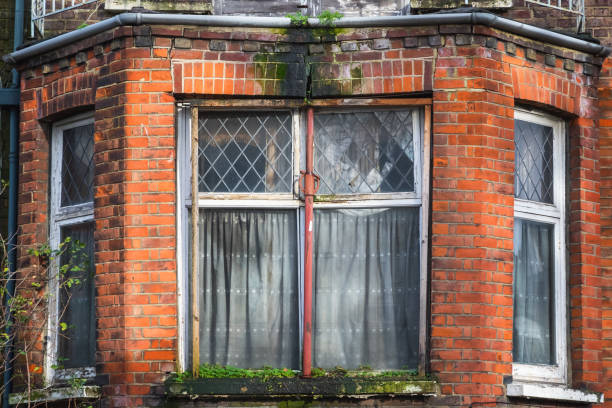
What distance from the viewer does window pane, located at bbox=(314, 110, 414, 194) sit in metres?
9.75

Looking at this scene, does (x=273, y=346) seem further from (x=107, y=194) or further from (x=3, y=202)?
(x=3, y=202)

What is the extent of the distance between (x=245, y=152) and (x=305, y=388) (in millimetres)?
1925

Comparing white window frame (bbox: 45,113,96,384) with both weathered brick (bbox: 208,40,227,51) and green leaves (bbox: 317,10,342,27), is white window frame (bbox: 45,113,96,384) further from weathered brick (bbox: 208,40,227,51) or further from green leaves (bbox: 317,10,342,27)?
green leaves (bbox: 317,10,342,27)

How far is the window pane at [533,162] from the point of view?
33.1ft

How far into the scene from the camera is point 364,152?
9.81m

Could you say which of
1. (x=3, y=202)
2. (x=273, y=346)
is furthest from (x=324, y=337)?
(x=3, y=202)

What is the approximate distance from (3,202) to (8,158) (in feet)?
1.28

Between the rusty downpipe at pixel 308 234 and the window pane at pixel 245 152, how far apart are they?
0.16 meters

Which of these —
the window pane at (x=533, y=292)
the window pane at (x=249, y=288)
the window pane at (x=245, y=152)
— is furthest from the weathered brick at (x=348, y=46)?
the window pane at (x=533, y=292)

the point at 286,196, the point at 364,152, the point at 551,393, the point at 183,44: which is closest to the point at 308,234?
the point at 286,196

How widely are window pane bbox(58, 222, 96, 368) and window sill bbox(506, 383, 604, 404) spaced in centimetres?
331

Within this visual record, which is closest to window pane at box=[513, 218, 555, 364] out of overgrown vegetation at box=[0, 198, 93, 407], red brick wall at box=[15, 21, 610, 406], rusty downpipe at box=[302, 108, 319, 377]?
red brick wall at box=[15, 21, 610, 406]

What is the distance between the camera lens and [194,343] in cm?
944

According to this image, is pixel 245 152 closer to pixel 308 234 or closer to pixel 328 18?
pixel 308 234
